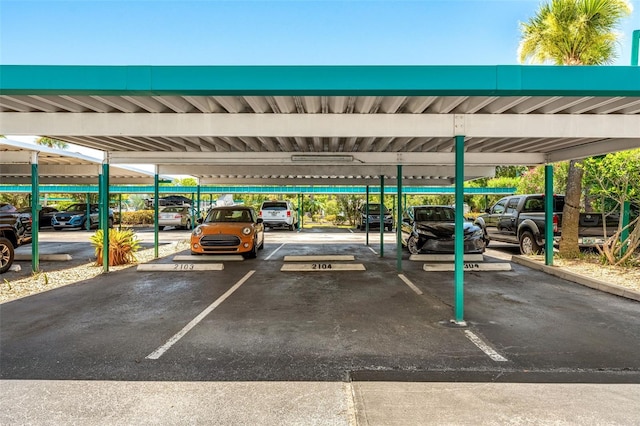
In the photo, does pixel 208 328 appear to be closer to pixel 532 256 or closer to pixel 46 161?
pixel 532 256

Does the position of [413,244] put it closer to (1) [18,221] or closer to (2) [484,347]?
(2) [484,347]

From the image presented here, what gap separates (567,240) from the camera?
10.3 meters

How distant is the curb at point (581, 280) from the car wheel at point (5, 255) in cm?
1247

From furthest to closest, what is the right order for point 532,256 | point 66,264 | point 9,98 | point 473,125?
point 532,256 → point 66,264 → point 473,125 → point 9,98

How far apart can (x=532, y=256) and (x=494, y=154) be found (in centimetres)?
376

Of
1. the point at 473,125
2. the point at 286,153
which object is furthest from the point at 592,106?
the point at 286,153

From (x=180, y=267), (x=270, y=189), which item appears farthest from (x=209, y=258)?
(x=270, y=189)

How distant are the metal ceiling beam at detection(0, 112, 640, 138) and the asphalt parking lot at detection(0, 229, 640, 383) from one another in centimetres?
259

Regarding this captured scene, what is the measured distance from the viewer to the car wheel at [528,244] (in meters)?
11.2

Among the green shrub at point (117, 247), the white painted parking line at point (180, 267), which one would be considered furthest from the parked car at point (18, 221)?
the white painted parking line at point (180, 267)

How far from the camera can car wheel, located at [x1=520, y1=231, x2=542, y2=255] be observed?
1124 centimetres

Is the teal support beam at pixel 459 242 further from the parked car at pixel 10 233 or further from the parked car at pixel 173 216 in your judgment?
the parked car at pixel 173 216

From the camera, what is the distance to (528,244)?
455 inches

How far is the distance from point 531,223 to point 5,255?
13.5 m
